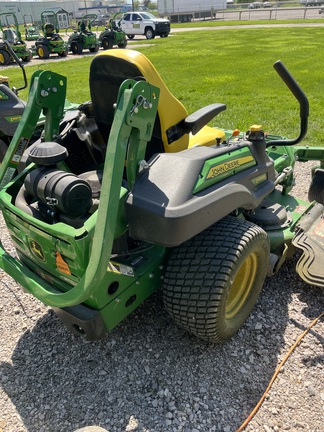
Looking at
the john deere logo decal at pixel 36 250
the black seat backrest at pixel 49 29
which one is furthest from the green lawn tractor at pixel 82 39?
the john deere logo decal at pixel 36 250

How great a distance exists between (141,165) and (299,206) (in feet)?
5.75

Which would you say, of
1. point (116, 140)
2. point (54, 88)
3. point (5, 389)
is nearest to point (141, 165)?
point (116, 140)

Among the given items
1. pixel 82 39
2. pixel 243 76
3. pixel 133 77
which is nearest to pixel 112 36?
pixel 82 39

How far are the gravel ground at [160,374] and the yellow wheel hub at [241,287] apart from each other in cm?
17

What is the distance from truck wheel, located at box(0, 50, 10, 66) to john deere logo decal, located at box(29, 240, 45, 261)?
14.3 metres

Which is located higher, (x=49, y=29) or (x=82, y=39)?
(x=49, y=29)

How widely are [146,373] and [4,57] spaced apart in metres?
15.2

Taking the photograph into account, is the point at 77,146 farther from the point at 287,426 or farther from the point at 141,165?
the point at 287,426

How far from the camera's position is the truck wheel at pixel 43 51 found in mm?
16562

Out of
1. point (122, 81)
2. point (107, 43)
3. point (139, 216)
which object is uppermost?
point (122, 81)

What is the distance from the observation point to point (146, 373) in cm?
221

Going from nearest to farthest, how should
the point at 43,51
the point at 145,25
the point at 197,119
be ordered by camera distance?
the point at 197,119
the point at 43,51
the point at 145,25

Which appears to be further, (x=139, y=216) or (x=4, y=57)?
(x=4, y=57)

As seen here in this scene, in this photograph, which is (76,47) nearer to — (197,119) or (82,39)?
(82,39)
